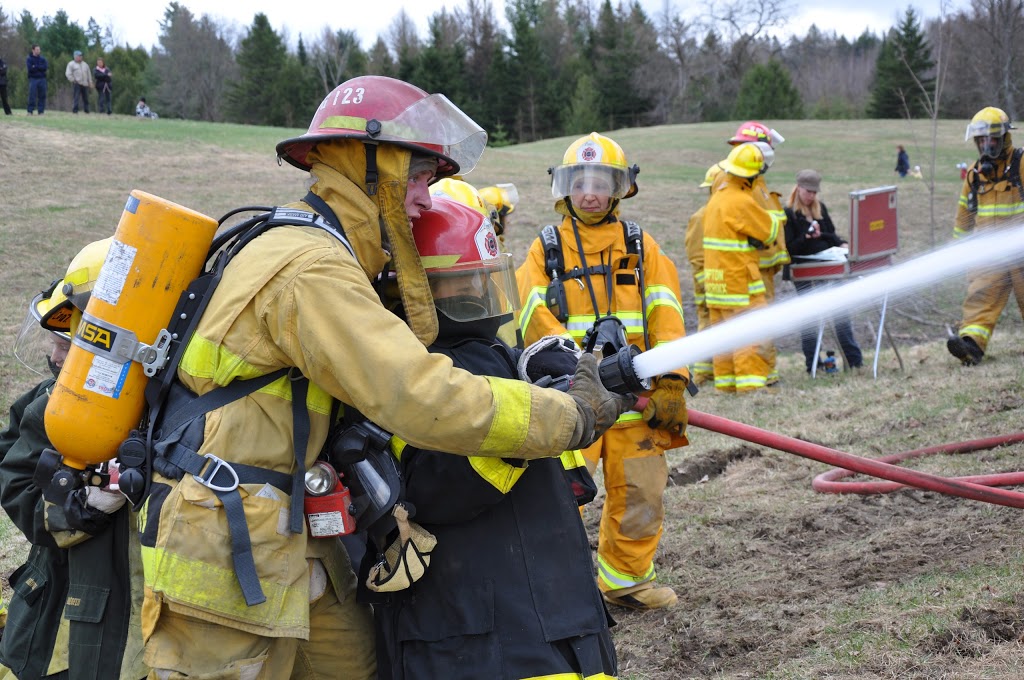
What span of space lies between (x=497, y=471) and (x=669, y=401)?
7.43 feet

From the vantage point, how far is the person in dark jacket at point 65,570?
9.24 ft

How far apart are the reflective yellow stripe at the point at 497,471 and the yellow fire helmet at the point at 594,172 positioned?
2957 mm

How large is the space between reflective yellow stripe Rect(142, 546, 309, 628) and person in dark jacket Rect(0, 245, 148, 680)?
0.37 metres

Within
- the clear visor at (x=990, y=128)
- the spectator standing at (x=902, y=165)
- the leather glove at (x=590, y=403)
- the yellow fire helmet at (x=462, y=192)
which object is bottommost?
the leather glove at (x=590, y=403)

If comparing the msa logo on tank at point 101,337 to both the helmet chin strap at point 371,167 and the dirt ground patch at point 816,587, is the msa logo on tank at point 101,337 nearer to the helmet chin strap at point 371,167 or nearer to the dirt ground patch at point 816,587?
the helmet chin strap at point 371,167

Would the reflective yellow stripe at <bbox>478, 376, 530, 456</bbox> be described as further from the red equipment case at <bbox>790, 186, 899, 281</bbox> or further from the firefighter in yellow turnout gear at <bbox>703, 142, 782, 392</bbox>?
the red equipment case at <bbox>790, 186, 899, 281</bbox>

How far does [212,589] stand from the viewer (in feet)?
8.12

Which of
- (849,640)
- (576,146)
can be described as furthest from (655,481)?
(576,146)

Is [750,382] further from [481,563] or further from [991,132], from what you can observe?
[481,563]

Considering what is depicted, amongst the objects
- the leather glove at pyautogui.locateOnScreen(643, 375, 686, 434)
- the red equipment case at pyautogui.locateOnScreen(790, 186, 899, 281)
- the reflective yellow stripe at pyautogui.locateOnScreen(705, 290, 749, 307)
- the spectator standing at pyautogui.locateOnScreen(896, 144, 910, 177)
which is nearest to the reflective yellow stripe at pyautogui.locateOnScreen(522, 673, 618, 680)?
the leather glove at pyautogui.locateOnScreen(643, 375, 686, 434)

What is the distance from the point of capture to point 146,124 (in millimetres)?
29578

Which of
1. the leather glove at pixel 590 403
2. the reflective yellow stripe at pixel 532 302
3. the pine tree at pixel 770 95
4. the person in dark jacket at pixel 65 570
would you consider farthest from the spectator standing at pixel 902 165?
the person in dark jacket at pixel 65 570

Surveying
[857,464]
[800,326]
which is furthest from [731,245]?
[800,326]

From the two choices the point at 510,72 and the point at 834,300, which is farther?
the point at 510,72
